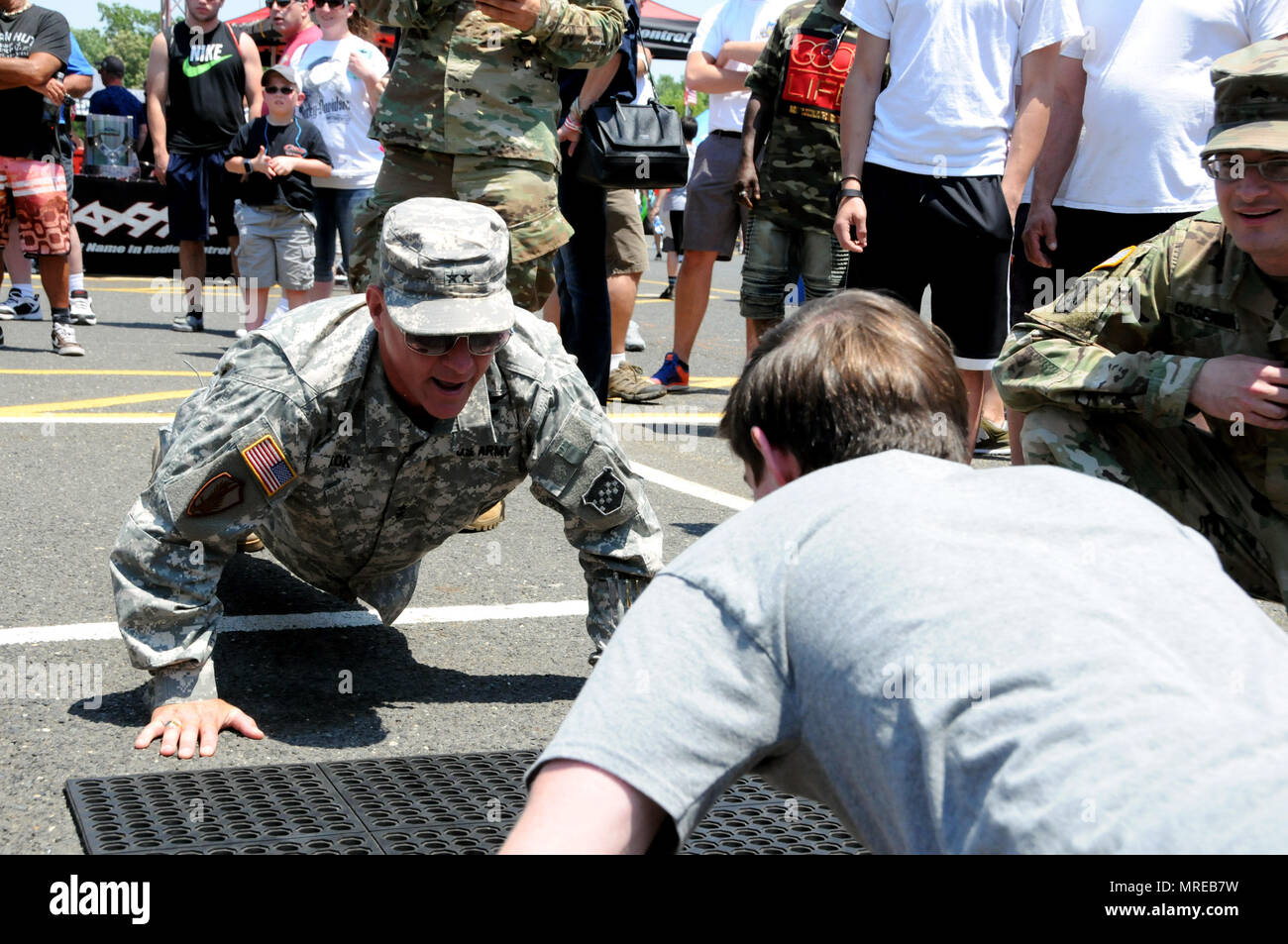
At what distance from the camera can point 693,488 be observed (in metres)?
5.23

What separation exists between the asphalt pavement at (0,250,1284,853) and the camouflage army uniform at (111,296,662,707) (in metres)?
0.19

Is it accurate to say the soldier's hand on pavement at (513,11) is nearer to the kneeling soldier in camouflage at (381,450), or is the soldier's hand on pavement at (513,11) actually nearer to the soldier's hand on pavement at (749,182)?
the kneeling soldier in camouflage at (381,450)

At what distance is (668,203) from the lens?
490 inches

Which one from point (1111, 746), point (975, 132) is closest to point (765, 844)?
point (1111, 746)

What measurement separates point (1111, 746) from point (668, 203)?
37.8 feet

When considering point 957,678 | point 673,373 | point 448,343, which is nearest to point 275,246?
point 673,373

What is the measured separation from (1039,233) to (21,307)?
7.10 meters

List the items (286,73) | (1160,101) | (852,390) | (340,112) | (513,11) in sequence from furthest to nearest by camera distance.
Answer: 1. (286,73)
2. (340,112)
3. (513,11)
4. (1160,101)
5. (852,390)

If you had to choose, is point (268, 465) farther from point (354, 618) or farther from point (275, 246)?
point (275, 246)

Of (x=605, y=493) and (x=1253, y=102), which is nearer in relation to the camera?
(x=1253, y=102)

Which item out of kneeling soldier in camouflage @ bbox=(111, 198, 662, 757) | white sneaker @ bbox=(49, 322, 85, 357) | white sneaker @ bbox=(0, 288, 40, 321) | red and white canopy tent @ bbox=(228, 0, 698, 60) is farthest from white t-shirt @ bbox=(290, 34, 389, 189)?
red and white canopy tent @ bbox=(228, 0, 698, 60)

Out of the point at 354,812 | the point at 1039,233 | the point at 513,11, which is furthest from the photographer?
the point at 1039,233

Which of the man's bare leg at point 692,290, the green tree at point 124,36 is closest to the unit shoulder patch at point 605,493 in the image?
the man's bare leg at point 692,290

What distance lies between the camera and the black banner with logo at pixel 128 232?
13117mm
